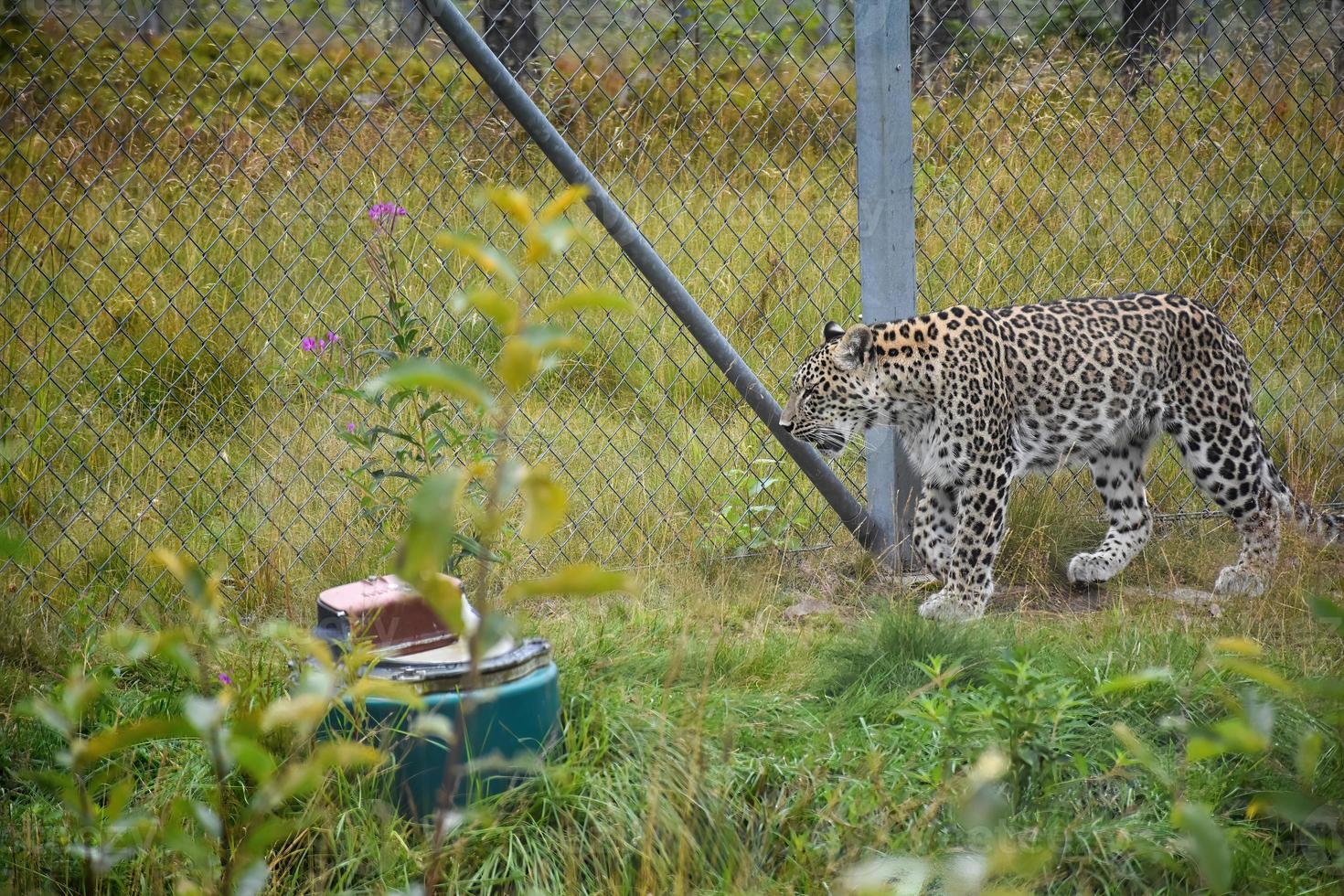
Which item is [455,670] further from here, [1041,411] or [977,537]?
[1041,411]

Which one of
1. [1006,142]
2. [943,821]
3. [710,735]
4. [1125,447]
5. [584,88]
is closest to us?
[943,821]

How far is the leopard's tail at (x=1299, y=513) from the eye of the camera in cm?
561

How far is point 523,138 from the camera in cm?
959

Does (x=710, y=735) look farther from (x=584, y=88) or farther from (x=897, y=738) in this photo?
(x=584, y=88)

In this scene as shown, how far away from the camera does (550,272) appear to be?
23.9 ft

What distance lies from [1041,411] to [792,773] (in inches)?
103

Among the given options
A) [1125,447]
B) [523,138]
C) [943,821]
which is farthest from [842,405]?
[523,138]

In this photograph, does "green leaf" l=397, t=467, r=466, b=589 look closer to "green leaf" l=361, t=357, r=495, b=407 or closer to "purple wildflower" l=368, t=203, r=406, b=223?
"green leaf" l=361, t=357, r=495, b=407

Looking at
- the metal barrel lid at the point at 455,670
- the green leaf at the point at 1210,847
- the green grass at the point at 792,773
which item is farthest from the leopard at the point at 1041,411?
the green leaf at the point at 1210,847

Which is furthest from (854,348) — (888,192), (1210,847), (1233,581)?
(1210,847)

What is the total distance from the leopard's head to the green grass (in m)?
1.33

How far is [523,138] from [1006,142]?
3.77 meters

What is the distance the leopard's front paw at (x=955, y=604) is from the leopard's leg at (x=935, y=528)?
0.20 meters

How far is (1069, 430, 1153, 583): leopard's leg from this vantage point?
221 inches
